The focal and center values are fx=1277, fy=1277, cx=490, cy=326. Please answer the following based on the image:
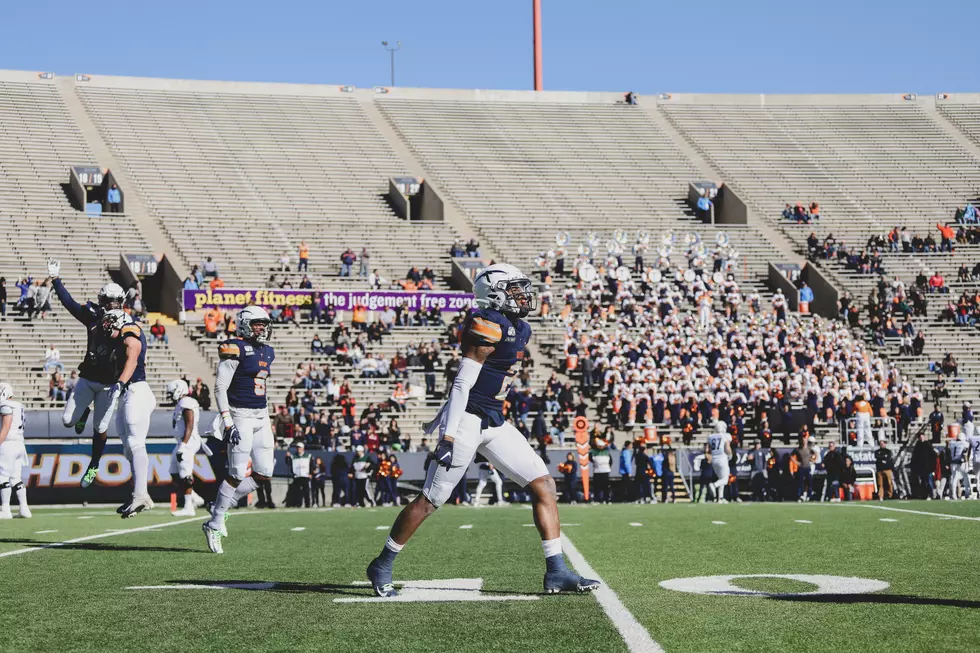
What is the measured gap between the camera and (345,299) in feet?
120

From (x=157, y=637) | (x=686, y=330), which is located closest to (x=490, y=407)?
(x=157, y=637)

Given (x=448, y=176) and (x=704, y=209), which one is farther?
(x=448, y=176)

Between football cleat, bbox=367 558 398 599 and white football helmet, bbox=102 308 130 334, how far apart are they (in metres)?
5.35

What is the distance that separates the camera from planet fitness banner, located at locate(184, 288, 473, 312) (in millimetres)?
A: 36031

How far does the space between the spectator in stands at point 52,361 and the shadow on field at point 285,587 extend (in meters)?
25.3

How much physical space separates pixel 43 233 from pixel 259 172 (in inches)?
390

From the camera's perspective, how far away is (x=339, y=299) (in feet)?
120

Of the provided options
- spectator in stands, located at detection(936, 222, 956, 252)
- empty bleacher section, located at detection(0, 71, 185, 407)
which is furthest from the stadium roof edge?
spectator in stands, located at detection(936, 222, 956, 252)

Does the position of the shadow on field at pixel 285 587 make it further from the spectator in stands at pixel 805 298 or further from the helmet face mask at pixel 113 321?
the spectator in stands at pixel 805 298

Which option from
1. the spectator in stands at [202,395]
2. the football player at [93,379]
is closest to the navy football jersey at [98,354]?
the football player at [93,379]

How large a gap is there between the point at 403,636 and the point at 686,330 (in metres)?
30.6

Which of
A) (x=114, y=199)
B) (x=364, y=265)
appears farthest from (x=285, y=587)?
(x=114, y=199)

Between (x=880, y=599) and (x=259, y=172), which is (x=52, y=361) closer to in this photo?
(x=259, y=172)

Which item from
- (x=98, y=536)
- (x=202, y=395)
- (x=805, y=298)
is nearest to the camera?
(x=98, y=536)
